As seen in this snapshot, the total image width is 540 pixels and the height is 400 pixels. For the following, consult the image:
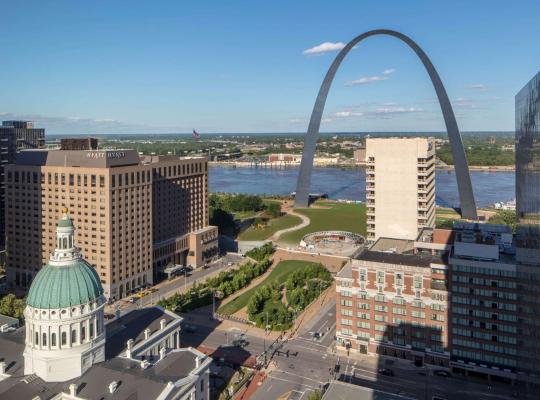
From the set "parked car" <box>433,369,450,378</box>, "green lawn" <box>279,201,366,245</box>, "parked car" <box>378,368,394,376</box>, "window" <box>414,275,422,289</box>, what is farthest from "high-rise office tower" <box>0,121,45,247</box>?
"parked car" <box>433,369,450,378</box>

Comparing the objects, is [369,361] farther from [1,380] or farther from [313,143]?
[313,143]

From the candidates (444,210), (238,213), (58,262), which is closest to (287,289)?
(58,262)

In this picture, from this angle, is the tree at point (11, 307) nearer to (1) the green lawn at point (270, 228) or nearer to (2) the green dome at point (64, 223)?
(2) the green dome at point (64, 223)

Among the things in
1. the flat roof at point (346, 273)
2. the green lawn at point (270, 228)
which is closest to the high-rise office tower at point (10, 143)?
the green lawn at point (270, 228)

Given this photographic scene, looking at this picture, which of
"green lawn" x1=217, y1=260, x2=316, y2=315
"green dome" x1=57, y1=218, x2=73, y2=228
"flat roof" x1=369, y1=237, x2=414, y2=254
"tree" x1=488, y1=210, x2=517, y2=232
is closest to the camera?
"green dome" x1=57, y1=218, x2=73, y2=228

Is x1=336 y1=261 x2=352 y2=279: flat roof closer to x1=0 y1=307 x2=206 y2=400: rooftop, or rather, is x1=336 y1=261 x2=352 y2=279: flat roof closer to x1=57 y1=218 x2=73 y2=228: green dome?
x1=0 y1=307 x2=206 y2=400: rooftop

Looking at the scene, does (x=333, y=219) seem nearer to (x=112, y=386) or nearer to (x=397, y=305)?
(x=397, y=305)
